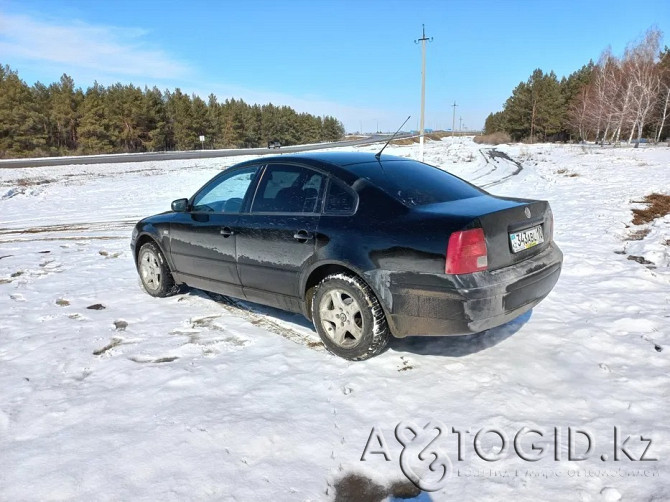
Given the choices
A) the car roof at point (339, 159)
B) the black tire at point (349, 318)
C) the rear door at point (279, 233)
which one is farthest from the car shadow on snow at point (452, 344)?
the car roof at point (339, 159)

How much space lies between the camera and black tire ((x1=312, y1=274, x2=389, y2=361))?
10.7 ft

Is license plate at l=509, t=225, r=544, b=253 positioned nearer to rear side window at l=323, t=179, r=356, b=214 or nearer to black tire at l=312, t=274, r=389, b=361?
black tire at l=312, t=274, r=389, b=361

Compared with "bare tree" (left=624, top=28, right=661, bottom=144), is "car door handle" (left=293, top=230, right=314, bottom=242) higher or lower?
lower

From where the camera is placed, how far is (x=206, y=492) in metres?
2.17

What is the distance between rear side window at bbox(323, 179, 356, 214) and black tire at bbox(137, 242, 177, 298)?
241cm

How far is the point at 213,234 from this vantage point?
14.2 feet

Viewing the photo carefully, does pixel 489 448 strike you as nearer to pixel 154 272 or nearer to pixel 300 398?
pixel 300 398

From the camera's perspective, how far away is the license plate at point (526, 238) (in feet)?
10.5

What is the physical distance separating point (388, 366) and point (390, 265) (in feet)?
2.66

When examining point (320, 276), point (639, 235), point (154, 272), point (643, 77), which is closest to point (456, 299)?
point (320, 276)

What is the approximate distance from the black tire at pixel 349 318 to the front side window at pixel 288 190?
69cm

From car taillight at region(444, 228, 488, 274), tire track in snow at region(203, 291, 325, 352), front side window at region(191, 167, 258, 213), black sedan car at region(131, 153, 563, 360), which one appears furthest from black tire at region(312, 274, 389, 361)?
front side window at region(191, 167, 258, 213)

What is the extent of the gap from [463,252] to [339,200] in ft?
3.53

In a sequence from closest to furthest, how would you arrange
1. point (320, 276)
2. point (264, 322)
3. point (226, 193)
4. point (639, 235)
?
point (320, 276) → point (264, 322) → point (226, 193) → point (639, 235)
